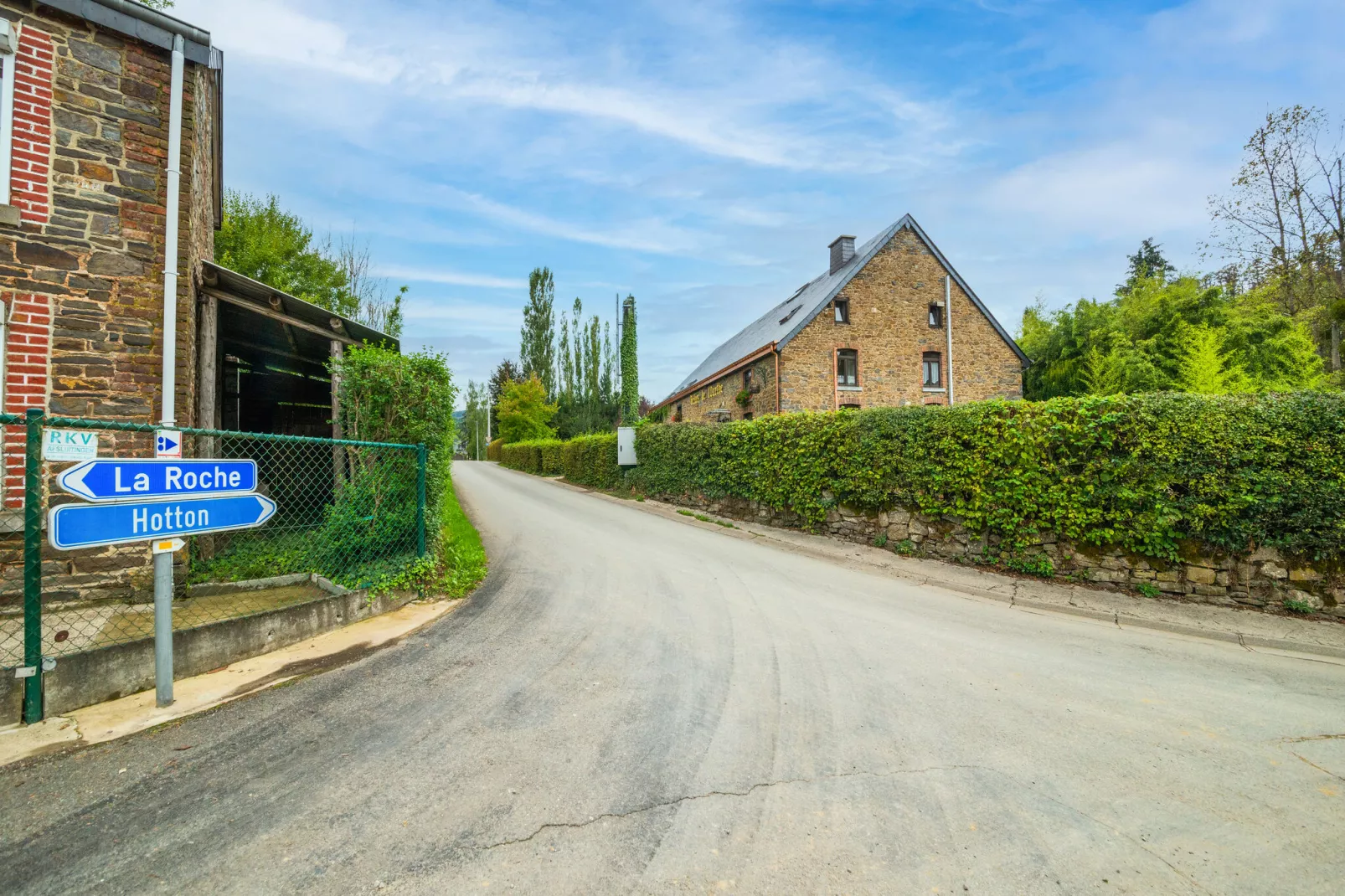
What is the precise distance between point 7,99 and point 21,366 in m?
→ 2.37

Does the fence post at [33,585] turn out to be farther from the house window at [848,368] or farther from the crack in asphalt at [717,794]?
the house window at [848,368]

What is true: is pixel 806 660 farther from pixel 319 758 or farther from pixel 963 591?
pixel 963 591

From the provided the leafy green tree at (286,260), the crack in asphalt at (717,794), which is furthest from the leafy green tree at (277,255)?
the crack in asphalt at (717,794)

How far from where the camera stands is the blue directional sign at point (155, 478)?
2.95m

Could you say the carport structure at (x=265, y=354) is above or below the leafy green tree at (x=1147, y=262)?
below

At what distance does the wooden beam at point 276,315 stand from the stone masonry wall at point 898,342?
1659cm

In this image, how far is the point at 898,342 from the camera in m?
22.7

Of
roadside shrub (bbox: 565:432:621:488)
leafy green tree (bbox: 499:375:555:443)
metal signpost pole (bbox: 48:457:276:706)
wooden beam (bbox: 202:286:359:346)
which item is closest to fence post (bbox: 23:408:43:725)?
metal signpost pole (bbox: 48:457:276:706)

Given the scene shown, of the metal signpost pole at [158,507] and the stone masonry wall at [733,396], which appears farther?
the stone masonry wall at [733,396]

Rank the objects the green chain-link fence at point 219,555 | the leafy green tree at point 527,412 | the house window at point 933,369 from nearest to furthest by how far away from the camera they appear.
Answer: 1. the green chain-link fence at point 219,555
2. the house window at point 933,369
3. the leafy green tree at point 527,412

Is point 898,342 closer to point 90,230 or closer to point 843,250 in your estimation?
point 843,250

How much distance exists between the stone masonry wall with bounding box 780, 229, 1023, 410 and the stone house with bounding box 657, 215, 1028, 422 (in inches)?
1.4

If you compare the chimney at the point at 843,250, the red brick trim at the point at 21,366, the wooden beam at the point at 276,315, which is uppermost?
the chimney at the point at 843,250

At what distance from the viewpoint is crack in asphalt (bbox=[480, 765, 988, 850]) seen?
2.29 metres
